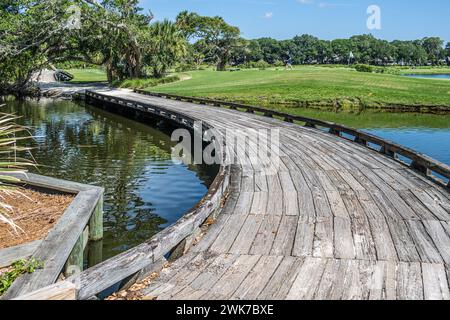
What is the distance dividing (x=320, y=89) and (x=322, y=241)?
3832cm

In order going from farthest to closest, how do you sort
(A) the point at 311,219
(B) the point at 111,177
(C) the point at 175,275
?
1. (B) the point at 111,177
2. (A) the point at 311,219
3. (C) the point at 175,275

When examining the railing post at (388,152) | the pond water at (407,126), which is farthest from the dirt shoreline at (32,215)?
the pond water at (407,126)

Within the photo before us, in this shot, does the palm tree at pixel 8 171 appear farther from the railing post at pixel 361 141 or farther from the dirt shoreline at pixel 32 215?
the railing post at pixel 361 141

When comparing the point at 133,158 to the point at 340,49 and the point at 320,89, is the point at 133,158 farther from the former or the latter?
the point at 340,49

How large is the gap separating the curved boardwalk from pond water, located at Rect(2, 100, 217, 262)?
2243 millimetres

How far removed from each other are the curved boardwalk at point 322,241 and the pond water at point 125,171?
224cm

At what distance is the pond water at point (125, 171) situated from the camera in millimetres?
10426

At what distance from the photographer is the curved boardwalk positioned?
4.91 m

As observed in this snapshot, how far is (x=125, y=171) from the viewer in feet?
51.4

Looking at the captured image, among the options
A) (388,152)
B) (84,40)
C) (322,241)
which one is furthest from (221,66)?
(322,241)
